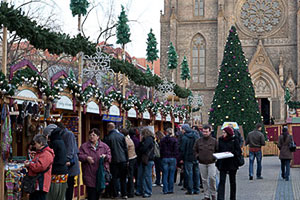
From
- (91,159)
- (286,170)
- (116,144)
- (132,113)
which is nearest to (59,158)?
(91,159)

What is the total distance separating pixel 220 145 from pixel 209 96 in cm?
3807

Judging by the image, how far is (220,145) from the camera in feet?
36.1

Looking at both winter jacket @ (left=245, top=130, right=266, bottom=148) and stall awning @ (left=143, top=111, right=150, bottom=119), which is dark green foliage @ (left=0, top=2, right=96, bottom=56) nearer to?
stall awning @ (left=143, top=111, right=150, bottom=119)

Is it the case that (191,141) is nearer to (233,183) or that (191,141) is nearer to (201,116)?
(233,183)

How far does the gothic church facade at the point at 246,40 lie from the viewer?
47188 mm

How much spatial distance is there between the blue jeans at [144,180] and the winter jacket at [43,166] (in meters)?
5.35

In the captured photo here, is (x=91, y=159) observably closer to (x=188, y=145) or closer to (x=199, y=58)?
(x=188, y=145)

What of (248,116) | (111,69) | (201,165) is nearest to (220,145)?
(201,165)

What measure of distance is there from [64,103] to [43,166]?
3.97 metres

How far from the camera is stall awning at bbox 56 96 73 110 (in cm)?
1117

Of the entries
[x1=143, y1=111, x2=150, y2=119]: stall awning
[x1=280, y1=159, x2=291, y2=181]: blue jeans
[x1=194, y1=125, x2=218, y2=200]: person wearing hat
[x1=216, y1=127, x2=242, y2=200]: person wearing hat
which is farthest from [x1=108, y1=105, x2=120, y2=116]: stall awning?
[x1=280, y1=159, x2=291, y2=181]: blue jeans

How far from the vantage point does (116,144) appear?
38.8 feet

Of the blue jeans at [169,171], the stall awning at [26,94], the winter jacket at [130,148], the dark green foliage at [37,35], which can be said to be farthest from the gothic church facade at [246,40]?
the stall awning at [26,94]

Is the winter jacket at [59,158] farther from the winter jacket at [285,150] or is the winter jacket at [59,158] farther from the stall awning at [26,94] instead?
the winter jacket at [285,150]
